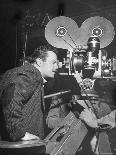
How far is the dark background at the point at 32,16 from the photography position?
4.15m

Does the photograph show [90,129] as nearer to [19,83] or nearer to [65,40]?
[19,83]

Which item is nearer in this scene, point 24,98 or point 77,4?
point 24,98

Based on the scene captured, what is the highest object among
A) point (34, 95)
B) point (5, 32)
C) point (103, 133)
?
point (5, 32)

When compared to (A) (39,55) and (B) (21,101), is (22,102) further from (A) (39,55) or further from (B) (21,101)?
(A) (39,55)

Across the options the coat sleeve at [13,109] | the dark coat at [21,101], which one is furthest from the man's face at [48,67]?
the coat sleeve at [13,109]

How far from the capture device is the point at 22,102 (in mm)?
2018

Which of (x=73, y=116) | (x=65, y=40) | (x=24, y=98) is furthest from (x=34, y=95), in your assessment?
(x=65, y=40)

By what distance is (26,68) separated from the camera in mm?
2115

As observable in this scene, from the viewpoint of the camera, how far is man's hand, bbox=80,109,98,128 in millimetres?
2422

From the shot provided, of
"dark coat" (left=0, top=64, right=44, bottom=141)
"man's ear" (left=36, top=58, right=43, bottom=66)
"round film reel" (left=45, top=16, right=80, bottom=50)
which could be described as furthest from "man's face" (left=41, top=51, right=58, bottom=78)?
"dark coat" (left=0, top=64, right=44, bottom=141)

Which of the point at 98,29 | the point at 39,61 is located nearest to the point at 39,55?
the point at 39,61

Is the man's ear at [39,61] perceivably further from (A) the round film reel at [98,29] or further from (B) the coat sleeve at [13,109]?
(B) the coat sleeve at [13,109]

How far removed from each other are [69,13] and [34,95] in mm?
2614

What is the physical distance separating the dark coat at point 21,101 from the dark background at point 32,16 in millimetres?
2134
